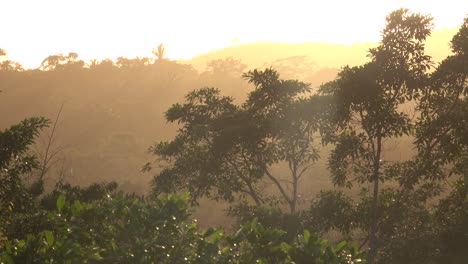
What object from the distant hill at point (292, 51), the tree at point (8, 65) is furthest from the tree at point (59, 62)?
the distant hill at point (292, 51)

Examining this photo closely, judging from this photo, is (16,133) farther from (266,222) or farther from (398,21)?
(398,21)

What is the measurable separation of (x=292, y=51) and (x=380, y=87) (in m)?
104

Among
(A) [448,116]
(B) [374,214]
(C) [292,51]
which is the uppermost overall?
Answer: (C) [292,51]

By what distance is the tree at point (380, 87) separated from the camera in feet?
39.1

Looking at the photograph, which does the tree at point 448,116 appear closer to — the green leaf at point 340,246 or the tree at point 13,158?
the green leaf at point 340,246

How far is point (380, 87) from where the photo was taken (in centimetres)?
1213

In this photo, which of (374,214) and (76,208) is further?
(374,214)

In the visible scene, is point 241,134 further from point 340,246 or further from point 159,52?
point 159,52

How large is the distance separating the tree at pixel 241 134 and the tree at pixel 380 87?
1446 millimetres

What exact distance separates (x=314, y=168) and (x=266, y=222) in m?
24.9

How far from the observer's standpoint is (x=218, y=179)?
48.3 ft

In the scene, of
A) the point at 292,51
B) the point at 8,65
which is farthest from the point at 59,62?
the point at 292,51

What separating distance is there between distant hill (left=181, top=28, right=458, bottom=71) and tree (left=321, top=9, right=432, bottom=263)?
263 ft

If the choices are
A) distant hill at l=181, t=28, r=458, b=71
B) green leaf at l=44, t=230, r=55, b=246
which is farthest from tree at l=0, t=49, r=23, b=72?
green leaf at l=44, t=230, r=55, b=246
